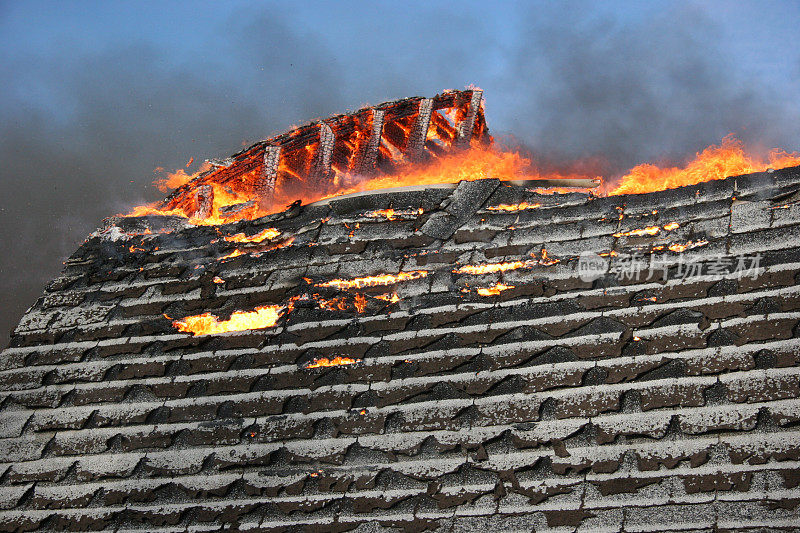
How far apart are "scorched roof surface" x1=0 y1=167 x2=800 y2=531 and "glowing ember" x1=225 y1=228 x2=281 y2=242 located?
80 millimetres

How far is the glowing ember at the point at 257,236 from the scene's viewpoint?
6418mm

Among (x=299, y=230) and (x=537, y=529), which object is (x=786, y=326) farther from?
(x=299, y=230)

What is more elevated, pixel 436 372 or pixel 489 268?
pixel 489 268

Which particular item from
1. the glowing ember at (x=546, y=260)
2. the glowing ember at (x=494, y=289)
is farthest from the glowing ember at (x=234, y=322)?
the glowing ember at (x=546, y=260)

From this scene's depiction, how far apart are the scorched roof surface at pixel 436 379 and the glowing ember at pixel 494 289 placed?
4 cm

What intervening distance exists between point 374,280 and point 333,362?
30.2 inches

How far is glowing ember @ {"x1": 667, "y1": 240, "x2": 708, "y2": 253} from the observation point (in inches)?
197

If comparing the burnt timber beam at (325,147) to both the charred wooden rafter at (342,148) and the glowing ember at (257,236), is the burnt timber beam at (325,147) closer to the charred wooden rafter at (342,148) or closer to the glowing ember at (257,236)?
the charred wooden rafter at (342,148)

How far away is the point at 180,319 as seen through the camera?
5953 millimetres

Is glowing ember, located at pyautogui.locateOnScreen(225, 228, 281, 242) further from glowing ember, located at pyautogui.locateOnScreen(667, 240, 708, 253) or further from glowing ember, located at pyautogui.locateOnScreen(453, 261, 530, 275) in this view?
glowing ember, located at pyautogui.locateOnScreen(667, 240, 708, 253)

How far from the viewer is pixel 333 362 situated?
5250 millimetres

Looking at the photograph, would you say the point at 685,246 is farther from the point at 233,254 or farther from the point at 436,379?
the point at 233,254

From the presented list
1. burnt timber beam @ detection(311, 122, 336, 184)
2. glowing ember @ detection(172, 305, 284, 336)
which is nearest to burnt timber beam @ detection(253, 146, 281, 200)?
burnt timber beam @ detection(311, 122, 336, 184)

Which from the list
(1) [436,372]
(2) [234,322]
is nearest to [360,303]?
(1) [436,372]
